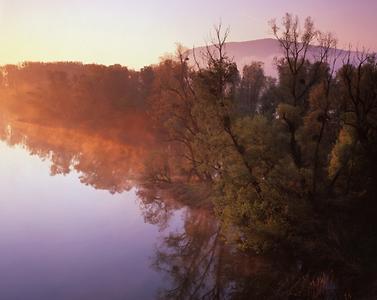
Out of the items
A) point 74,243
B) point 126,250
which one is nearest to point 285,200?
point 126,250

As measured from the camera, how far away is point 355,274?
81.9 ft

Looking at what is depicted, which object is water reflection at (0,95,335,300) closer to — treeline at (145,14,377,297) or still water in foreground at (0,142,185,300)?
still water in foreground at (0,142,185,300)

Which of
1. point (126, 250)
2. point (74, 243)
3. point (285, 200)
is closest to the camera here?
point (285, 200)

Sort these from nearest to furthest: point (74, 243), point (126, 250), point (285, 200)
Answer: point (285, 200) < point (126, 250) < point (74, 243)

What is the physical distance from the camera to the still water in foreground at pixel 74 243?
2575cm

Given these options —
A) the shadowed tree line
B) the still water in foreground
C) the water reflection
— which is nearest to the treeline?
the shadowed tree line

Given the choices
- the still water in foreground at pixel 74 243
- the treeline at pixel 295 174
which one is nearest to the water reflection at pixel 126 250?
the still water in foreground at pixel 74 243

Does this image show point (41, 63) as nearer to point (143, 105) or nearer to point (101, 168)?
point (143, 105)

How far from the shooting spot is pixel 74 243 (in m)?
32.5

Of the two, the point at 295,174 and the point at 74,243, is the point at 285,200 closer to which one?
the point at 295,174

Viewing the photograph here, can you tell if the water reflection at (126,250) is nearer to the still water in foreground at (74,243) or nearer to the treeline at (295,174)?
the still water in foreground at (74,243)

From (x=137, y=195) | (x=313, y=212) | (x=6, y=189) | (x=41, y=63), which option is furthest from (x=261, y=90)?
(x=41, y=63)

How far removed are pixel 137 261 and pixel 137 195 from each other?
55.7 ft

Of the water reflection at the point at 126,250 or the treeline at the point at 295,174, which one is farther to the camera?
the treeline at the point at 295,174
